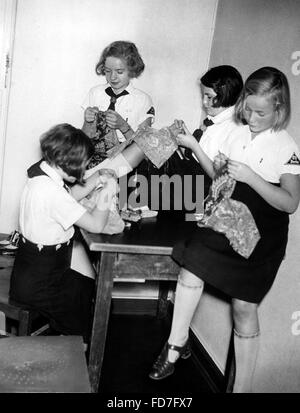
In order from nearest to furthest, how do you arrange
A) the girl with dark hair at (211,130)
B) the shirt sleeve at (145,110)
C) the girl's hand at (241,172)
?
1. the girl's hand at (241,172)
2. the girl with dark hair at (211,130)
3. the shirt sleeve at (145,110)

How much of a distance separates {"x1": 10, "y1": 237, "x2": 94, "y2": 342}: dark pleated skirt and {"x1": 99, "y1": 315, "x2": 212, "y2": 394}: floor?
39 centimetres

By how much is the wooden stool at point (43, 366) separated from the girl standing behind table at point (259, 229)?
0.52 m

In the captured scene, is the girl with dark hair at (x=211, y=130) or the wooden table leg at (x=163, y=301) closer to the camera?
the girl with dark hair at (x=211, y=130)

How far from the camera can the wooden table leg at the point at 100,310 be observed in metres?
2.01

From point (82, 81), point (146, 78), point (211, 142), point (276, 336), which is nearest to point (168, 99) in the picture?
point (146, 78)

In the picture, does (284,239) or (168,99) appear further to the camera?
(168,99)

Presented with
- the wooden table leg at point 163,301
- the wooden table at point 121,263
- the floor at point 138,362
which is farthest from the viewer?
the wooden table leg at point 163,301

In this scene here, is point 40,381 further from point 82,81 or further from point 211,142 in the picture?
point 82,81

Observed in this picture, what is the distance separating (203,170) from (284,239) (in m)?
0.58

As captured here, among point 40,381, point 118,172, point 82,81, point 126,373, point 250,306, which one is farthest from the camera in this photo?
point 82,81

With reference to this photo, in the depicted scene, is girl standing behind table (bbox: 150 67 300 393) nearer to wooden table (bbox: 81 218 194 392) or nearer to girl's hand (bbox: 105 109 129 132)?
wooden table (bbox: 81 218 194 392)

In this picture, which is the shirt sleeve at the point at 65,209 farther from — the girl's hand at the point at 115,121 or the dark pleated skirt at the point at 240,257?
the girl's hand at the point at 115,121

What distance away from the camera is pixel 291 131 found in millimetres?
2170

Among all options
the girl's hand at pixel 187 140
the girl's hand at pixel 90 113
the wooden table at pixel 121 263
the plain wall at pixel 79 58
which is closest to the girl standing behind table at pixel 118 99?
the girl's hand at pixel 90 113
